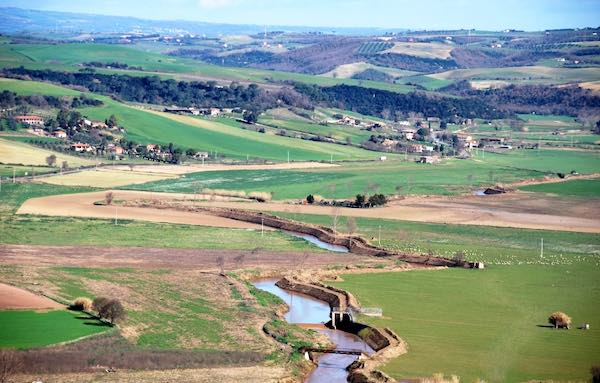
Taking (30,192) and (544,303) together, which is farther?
(30,192)

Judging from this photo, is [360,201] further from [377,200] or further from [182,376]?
[182,376]

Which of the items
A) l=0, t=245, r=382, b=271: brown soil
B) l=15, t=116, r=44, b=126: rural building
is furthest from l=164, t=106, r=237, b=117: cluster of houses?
l=0, t=245, r=382, b=271: brown soil

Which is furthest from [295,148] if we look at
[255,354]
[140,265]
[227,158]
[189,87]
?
[255,354]

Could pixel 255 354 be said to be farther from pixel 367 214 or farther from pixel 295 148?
pixel 295 148

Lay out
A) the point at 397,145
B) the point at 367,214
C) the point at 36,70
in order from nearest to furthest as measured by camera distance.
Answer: the point at 367,214
the point at 397,145
the point at 36,70

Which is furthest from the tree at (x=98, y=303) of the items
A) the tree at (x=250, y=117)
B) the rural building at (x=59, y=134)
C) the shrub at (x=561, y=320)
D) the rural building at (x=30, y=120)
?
the tree at (x=250, y=117)

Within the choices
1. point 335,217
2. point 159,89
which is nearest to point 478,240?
point 335,217

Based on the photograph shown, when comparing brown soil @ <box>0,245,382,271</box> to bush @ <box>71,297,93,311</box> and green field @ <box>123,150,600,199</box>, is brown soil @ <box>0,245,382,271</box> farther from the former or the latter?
green field @ <box>123,150,600,199</box>
